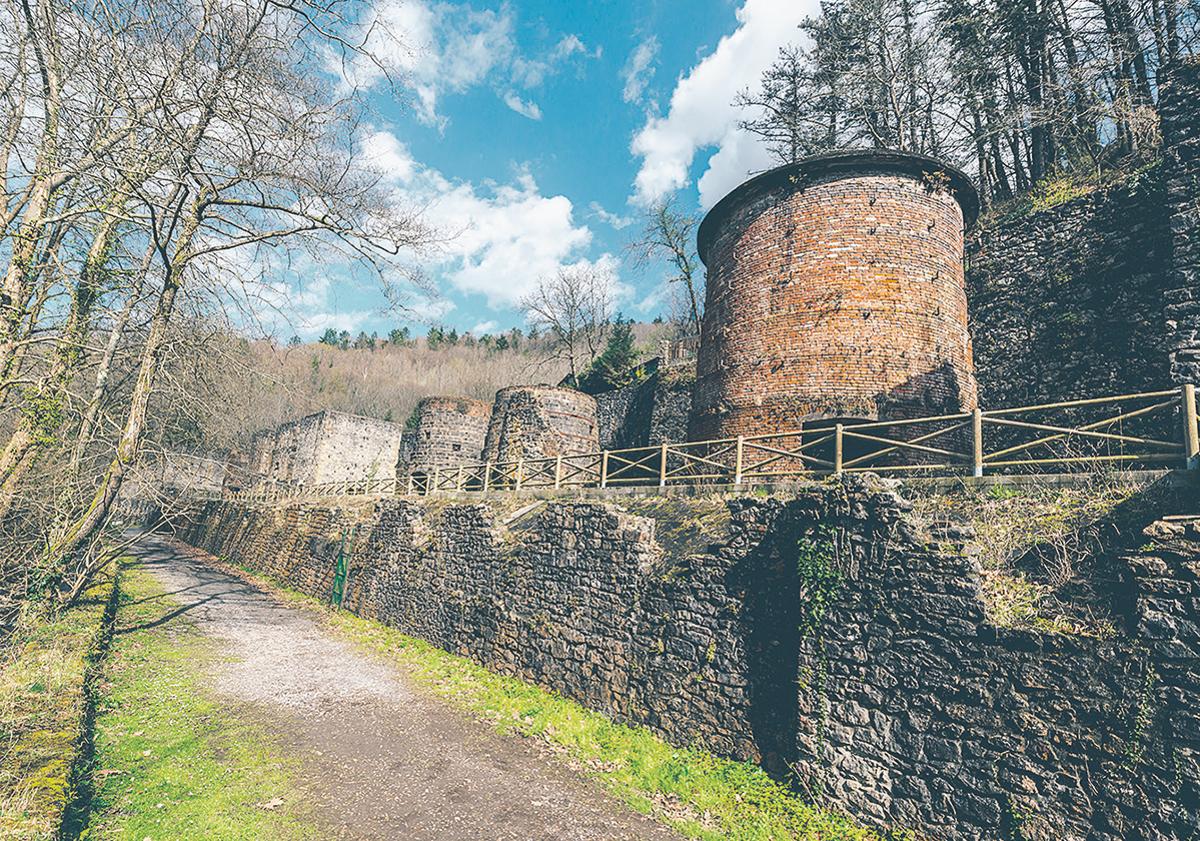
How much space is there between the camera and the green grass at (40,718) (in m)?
4.06

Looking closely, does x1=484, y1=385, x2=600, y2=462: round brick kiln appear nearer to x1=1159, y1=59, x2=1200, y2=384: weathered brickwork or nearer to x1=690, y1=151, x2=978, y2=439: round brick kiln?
x1=690, y1=151, x2=978, y2=439: round brick kiln

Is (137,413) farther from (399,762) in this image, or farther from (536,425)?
(536,425)

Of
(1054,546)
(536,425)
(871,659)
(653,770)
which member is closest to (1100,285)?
(1054,546)

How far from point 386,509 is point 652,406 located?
1176 cm

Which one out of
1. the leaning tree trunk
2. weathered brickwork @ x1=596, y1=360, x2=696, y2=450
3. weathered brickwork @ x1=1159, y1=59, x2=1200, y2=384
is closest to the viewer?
Answer: weathered brickwork @ x1=1159, y1=59, x2=1200, y2=384

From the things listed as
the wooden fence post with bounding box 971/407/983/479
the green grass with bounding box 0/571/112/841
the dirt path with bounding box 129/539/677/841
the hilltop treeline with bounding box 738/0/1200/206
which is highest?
the hilltop treeline with bounding box 738/0/1200/206

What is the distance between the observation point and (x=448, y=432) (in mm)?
28219

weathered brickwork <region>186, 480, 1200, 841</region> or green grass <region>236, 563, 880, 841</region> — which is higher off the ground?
weathered brickwork <region>186, 480, 1200, 841</region>

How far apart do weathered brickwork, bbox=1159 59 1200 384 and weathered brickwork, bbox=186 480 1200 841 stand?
484 centimetres

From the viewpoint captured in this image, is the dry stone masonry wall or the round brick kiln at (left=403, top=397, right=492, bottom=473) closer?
the dry stone masonry wall

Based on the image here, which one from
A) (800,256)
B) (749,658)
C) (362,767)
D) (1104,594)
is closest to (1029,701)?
(1104,594)

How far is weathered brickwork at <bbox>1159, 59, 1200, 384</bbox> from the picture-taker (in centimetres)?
821

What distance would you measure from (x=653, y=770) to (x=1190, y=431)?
680 cm

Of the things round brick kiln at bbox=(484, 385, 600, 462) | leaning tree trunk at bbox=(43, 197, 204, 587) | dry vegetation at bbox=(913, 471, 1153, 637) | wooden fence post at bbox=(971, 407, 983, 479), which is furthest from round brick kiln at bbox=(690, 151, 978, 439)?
round brick kiln at bbox=(484, 385, 600, 462)
